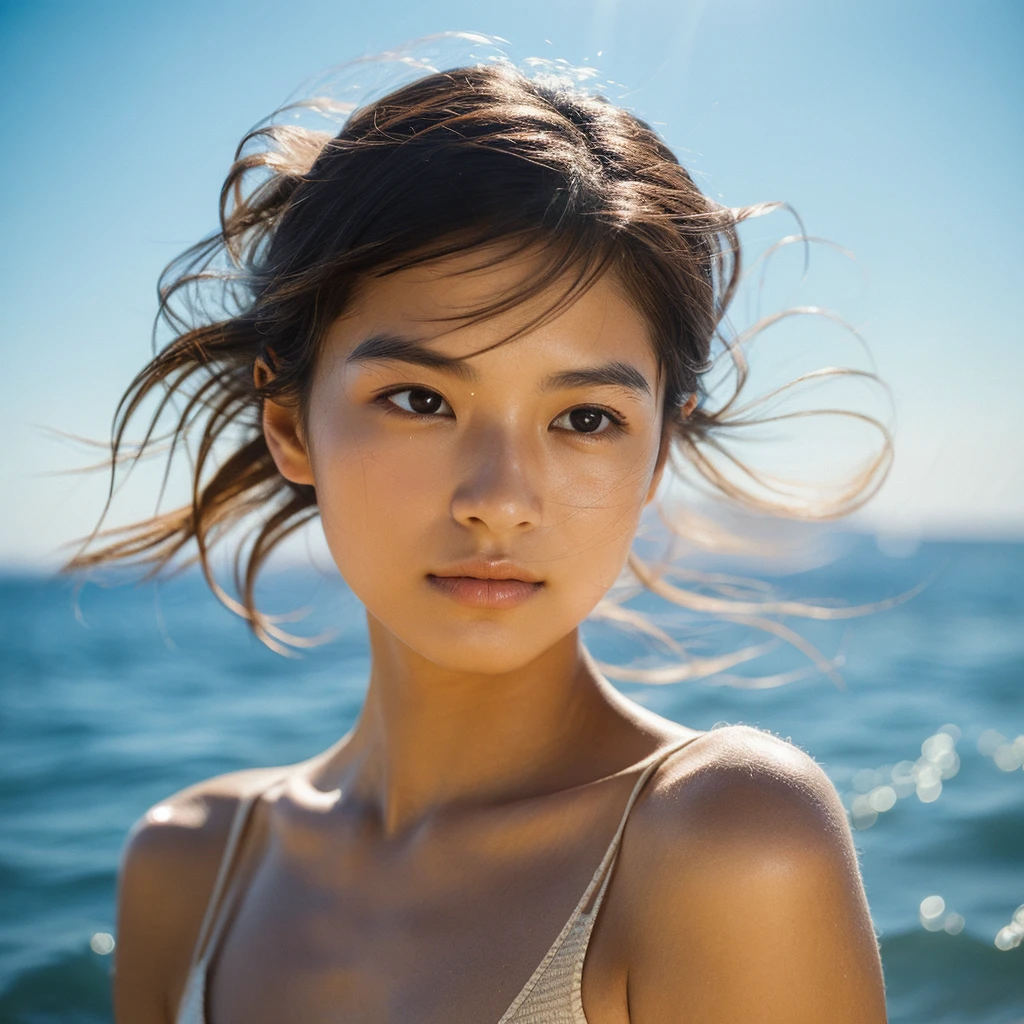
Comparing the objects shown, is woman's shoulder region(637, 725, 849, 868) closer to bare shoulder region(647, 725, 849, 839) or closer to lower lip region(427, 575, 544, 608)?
bare shoulder region(647, 725, 849, 839)

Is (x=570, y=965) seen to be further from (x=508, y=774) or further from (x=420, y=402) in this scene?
(x=420, y=402)

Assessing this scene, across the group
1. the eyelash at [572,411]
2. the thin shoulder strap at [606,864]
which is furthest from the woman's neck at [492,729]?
the eyelash at [572,411]

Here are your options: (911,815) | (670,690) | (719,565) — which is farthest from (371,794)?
(719,565)

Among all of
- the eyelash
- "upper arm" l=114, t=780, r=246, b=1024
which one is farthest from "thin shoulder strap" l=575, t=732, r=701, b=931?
"upper arm" l=114, t=780, r=246, b=1024

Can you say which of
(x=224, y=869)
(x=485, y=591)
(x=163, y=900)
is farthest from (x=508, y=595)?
(x=163, y=900)

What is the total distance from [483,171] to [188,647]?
1299cm

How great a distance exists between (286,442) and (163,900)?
3.20 feet

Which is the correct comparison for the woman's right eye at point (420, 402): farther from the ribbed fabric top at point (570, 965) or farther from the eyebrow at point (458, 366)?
the ribbed fabric top at point (570, 965)

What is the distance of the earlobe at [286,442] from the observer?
2.05 m

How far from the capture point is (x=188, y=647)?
1388 cm

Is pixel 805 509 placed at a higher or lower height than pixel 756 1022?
higher

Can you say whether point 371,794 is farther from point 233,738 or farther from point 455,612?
point 233,738

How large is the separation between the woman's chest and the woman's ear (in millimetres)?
681

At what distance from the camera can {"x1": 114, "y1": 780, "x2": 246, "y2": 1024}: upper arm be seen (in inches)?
89.3
